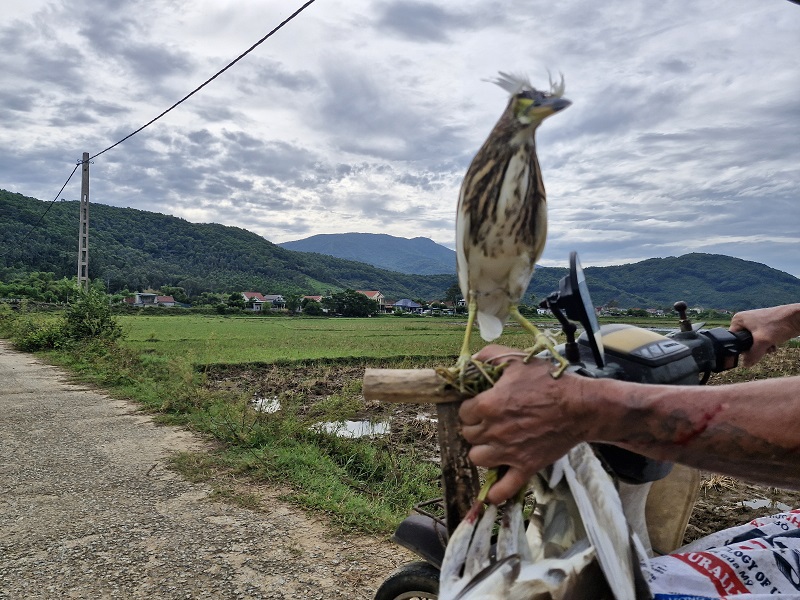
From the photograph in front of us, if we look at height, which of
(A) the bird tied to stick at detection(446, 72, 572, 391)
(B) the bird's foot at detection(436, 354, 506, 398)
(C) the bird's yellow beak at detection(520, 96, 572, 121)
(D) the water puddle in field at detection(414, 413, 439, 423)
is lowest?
(D) the water puddle in field at detection(414, 413, 439, 423)

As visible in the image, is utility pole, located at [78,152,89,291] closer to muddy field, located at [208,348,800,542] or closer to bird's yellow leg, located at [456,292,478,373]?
muddy field, located at [208,348,800,542]

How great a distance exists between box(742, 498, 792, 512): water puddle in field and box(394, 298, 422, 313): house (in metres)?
48.6

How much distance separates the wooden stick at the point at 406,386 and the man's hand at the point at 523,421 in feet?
0.23

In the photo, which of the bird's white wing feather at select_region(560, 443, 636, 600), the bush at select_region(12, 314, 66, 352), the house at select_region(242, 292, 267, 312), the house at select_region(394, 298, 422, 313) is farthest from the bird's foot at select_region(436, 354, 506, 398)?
the house at select_region(242, 292, 267, 312)

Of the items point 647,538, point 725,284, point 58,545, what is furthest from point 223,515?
point 725,284

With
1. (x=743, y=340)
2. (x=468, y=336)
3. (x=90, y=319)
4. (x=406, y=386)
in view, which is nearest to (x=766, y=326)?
(x=743, y=340)

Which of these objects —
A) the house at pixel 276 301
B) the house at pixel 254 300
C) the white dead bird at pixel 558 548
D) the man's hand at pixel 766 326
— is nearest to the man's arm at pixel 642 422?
the white dead bird at pixel 558 548

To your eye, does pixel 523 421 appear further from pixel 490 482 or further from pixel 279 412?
pixel 279 412

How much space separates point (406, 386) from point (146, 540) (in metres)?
3.57

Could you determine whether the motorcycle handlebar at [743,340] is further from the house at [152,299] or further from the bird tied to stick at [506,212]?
the house at [152,299]

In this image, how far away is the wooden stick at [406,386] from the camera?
1266 millimetres

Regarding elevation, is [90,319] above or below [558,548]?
below

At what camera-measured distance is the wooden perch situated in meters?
1.27

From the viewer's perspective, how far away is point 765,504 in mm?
5500
